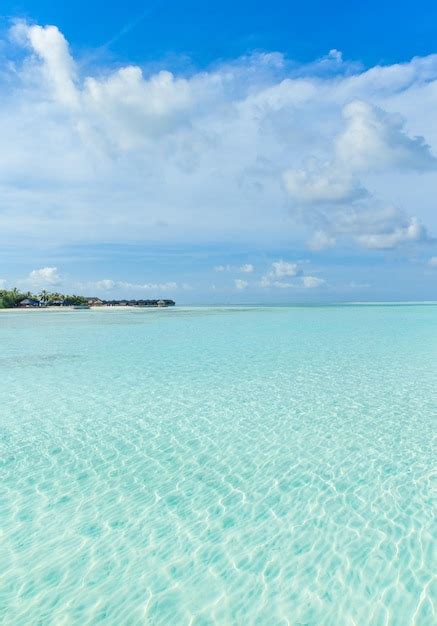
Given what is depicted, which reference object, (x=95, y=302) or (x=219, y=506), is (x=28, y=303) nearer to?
(x=95, y=302)

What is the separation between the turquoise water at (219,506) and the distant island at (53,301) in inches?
3268

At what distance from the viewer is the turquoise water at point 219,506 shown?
3.18 metres

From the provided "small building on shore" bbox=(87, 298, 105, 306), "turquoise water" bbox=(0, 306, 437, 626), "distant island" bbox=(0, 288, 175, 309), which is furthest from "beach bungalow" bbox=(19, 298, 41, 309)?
"turquoise water" bbox=(0, 306, 437, 626)

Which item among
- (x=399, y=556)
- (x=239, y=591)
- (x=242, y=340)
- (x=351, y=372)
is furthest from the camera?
(x=242, y=340)

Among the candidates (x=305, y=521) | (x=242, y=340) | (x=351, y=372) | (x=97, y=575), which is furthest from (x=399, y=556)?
(x=242, y=340)

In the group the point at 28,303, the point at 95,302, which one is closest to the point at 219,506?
the point at 28,303

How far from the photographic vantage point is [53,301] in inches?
3866

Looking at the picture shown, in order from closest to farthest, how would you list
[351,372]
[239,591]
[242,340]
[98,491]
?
[239,591] < [98,491] < [351,372] < [242,340]

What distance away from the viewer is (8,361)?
14742 millimetres

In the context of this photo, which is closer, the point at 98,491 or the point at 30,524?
the point at 30,524

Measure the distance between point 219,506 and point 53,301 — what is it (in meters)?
101

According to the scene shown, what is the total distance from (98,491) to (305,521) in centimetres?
233

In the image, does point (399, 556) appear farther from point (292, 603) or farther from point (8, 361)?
point (8, 361)

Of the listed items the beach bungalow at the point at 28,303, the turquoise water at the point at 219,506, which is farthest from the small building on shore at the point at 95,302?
the turquoise water at the point at 219,506
